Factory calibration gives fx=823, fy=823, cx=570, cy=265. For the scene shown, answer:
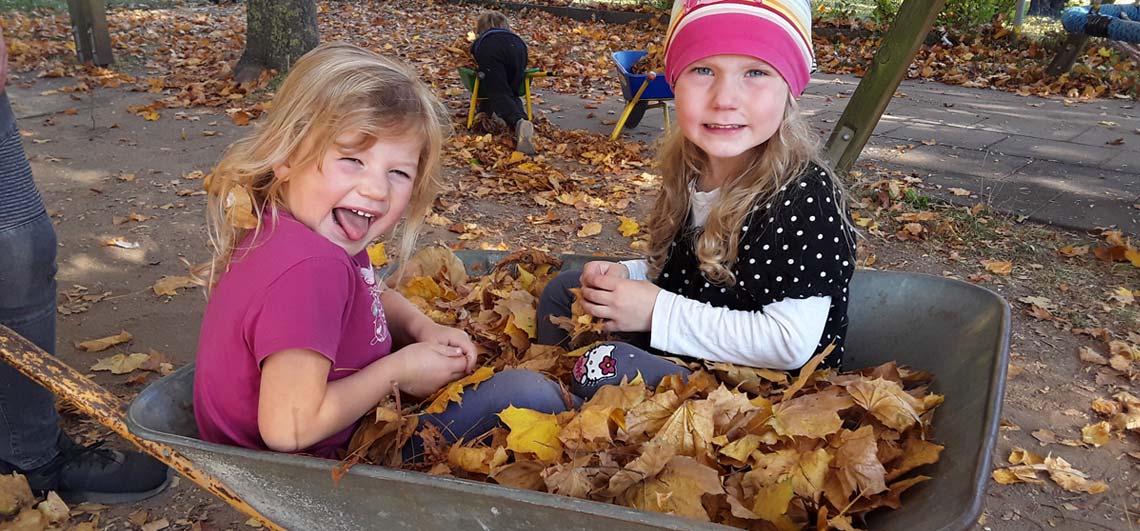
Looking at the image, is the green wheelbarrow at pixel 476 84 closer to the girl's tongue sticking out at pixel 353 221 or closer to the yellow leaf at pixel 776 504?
the girl's tongue sticking out at pixel 353 221

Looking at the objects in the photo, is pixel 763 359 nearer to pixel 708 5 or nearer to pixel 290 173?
pixel 708 5

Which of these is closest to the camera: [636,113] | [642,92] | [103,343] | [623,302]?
[623,302]

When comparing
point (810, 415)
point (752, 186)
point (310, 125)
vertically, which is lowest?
point (810, 415)

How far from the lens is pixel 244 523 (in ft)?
7.71

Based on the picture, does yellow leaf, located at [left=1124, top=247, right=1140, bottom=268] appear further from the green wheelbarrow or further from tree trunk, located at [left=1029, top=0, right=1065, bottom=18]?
tree trunk, located at [left=1029, top=0, right=1065, bottom=18]

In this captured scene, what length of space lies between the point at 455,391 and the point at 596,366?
0.33 metres

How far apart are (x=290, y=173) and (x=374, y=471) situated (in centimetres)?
63

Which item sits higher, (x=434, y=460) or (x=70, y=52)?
(x=434, y=460)

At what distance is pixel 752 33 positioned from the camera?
5.74ft

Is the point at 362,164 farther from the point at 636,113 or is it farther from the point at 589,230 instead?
the point at 636,113

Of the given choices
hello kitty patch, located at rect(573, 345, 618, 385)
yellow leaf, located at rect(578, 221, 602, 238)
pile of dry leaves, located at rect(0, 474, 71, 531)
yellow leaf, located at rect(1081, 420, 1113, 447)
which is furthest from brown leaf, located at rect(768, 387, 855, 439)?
yellow leaf, located at rect(578, 221, 602, 238)

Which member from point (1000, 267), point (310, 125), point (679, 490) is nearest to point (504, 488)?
point (679, 490)

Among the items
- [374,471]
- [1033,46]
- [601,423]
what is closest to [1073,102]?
[1033,46]

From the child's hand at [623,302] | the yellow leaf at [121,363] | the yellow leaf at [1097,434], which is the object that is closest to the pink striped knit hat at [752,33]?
the child's hand at [623,302]
